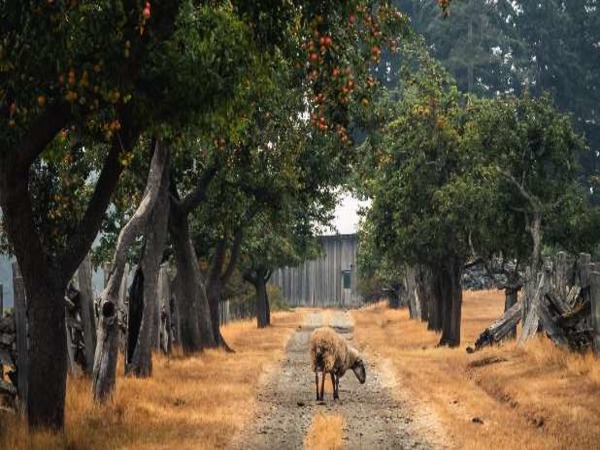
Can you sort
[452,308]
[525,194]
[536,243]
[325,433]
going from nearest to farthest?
1. [325,433]
2. [536,243]
3. [525,194]
4. [452,308]

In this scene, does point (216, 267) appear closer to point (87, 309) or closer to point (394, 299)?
point (87, 309)

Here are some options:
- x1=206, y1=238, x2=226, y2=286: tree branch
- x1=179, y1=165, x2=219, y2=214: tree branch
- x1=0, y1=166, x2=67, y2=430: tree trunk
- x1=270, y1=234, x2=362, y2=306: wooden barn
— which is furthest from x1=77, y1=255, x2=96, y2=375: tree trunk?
x1=270, y1=234, x2=362, y2=306: wooden barn

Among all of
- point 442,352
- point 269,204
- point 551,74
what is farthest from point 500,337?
point 551,74

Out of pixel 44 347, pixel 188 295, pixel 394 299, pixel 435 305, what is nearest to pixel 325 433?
pixel 44 347

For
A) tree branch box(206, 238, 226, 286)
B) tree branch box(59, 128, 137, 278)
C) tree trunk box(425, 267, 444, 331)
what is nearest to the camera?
tree branch box(59, 128, 137, 278)

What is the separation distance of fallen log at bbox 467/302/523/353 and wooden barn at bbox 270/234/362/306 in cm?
4983

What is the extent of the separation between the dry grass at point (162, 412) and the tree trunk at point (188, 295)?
4.52m

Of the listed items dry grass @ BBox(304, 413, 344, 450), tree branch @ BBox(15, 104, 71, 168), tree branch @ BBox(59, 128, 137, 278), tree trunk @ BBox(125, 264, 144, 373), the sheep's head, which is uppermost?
tree branch @ BBox(15, 104, 71, 168)

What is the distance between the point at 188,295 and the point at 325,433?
1755 cm

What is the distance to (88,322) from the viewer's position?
20.1m

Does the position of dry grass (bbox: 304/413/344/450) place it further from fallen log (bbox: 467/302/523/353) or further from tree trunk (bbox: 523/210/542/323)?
fallen log (bbox: 467/302/523/353)

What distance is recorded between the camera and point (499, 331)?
101 ft

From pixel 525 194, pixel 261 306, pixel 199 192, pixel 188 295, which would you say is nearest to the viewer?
pixel 525 194

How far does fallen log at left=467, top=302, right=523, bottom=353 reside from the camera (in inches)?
1198
